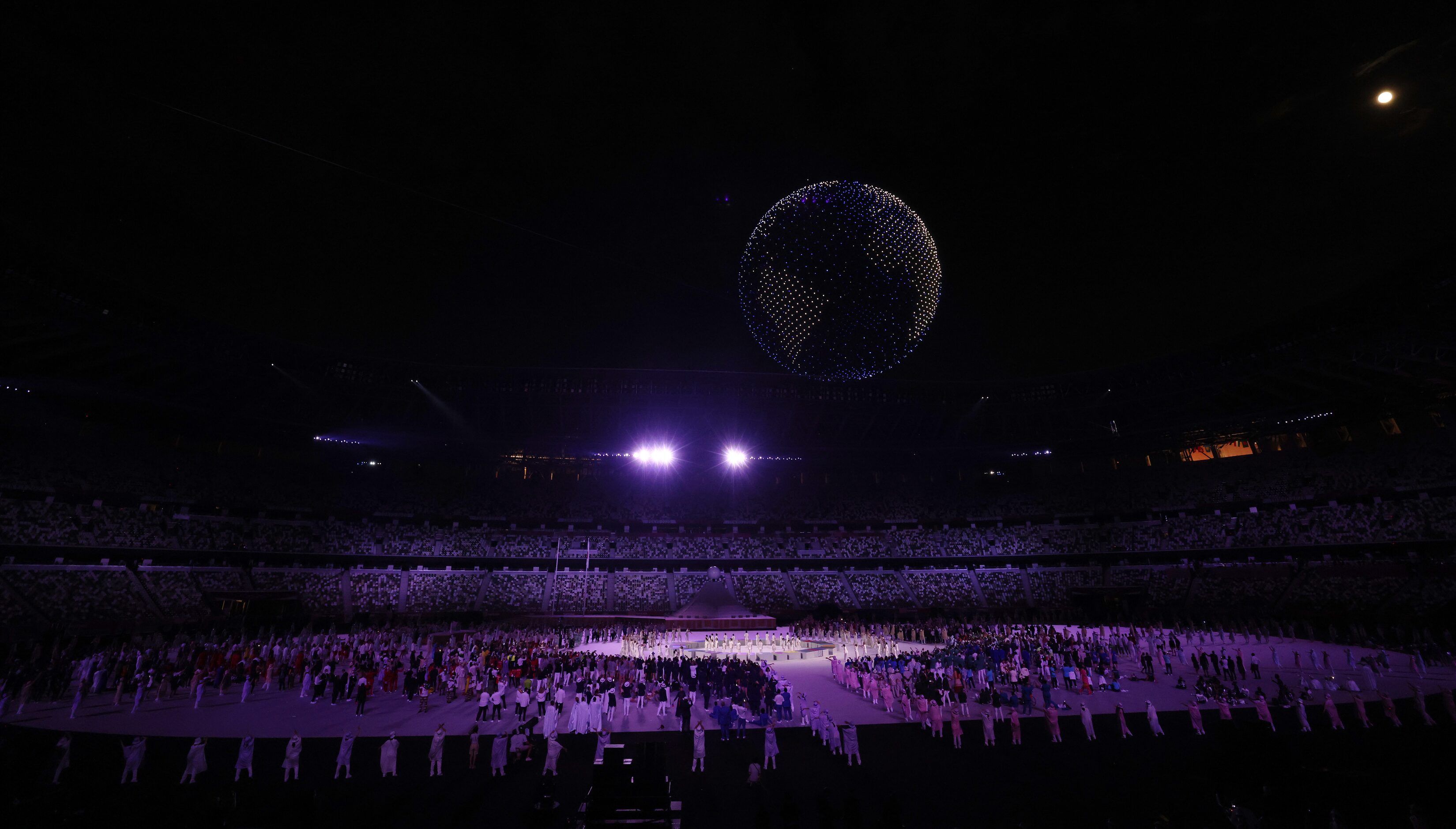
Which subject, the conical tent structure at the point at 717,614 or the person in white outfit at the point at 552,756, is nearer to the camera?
the person in white outfit at the point at 552,756

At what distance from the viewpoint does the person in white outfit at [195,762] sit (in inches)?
497

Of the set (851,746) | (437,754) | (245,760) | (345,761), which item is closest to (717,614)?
(851,746)

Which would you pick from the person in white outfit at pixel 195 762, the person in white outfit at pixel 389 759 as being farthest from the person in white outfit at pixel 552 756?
the person in white outfit at pixel 195 762

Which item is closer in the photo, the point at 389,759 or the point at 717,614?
the point at 389,759

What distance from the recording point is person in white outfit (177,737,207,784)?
12617mm

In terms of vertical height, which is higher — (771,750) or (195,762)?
(771,750)

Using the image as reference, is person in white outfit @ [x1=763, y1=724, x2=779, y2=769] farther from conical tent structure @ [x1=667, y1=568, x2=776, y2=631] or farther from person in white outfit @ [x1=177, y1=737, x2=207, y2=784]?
conical tent structure @ [x1=667, y1=568, x2=776, y2=631]

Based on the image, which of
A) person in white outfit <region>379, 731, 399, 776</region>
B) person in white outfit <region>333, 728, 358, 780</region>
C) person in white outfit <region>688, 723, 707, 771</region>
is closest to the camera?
person in white outfit <region>379, 731, 399, 776</region>

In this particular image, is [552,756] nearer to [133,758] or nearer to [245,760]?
[245,760]

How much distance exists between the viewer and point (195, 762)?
1270cm

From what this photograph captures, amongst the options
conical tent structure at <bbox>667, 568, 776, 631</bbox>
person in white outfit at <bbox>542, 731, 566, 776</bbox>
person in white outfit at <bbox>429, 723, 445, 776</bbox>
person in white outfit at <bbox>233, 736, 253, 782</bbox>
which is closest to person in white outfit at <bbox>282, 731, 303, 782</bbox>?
person in white outfit at <bbox>233, 736, 253, 782</bbox>

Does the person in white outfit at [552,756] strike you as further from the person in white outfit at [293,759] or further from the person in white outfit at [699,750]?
the person in white outfit at [293,759]

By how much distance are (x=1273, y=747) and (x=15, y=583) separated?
50.3 meters

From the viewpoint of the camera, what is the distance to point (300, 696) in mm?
20688
